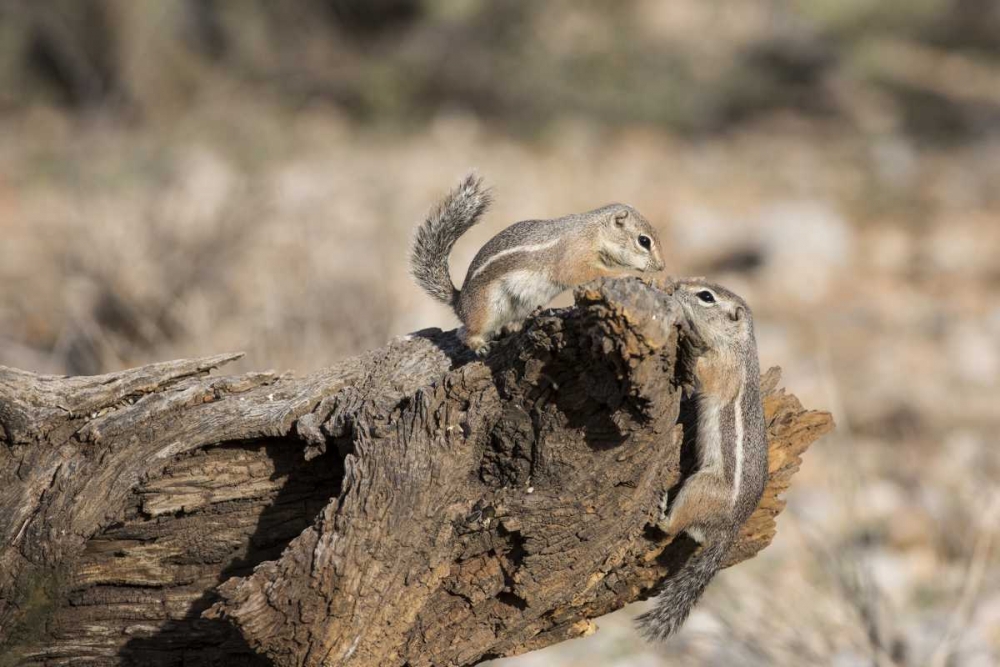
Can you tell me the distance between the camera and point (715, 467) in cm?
269

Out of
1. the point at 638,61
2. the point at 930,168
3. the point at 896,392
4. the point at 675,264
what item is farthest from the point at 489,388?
the point at 638,61

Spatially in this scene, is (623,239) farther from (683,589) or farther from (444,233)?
(683,589)

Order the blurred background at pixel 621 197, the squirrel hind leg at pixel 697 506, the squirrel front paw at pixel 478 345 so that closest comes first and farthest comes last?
1. the squirrel hind leg at pixel 697 506
2. the squirrel front paw at pixel 478 345
3. the blurred background at pixel 621 197

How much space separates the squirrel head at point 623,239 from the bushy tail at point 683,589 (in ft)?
3.29

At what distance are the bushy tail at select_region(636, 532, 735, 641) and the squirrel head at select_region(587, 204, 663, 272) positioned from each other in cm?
100

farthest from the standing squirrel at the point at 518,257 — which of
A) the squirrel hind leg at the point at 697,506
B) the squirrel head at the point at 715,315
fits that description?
the squirrel hind leg at the point at 697,506

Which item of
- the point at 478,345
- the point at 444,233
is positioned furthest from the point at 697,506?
the point at 444,233

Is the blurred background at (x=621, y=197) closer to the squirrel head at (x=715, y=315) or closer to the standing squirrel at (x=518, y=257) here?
the squirrel head at (x=715, y=315)

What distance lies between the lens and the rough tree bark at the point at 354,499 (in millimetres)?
2320

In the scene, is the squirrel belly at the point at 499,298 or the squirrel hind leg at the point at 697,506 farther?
the squirrel belly at the point at 499,298

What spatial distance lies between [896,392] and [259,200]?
4655 mm

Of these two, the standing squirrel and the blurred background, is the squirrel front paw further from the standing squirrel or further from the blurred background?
the blurred background

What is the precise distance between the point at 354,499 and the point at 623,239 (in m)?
1.43

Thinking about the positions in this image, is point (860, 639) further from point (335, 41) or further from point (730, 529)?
point (335, 41)
